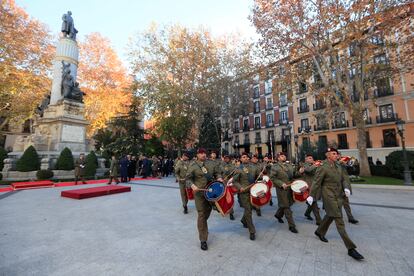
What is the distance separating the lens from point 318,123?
122 feet

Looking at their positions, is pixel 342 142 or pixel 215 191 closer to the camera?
pixel 215 191

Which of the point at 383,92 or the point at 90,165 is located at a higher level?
the point at 383,92

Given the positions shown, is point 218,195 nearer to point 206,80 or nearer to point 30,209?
point 30,209

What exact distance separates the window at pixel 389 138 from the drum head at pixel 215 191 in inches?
1388

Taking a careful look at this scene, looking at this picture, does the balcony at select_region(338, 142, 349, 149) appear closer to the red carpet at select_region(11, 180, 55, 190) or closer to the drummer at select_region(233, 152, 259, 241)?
the drummer at select_region(233, 152, 259, 241)

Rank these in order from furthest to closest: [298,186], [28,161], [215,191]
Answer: [28,161] < [298,186] < [215,191]

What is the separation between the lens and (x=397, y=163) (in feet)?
51.5

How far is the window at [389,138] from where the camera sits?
1157 inches

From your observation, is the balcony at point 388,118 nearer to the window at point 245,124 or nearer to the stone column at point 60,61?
the window at point 245,124

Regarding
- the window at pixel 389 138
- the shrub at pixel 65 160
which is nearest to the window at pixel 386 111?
the window at pixel 389 138

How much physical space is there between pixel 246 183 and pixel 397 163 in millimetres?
16443

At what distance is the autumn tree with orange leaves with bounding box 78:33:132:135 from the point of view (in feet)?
98.1

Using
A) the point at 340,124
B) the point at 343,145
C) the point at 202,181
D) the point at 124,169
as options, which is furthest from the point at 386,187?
the point at 340,124

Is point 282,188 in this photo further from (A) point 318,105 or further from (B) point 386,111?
(A) point 318,105
